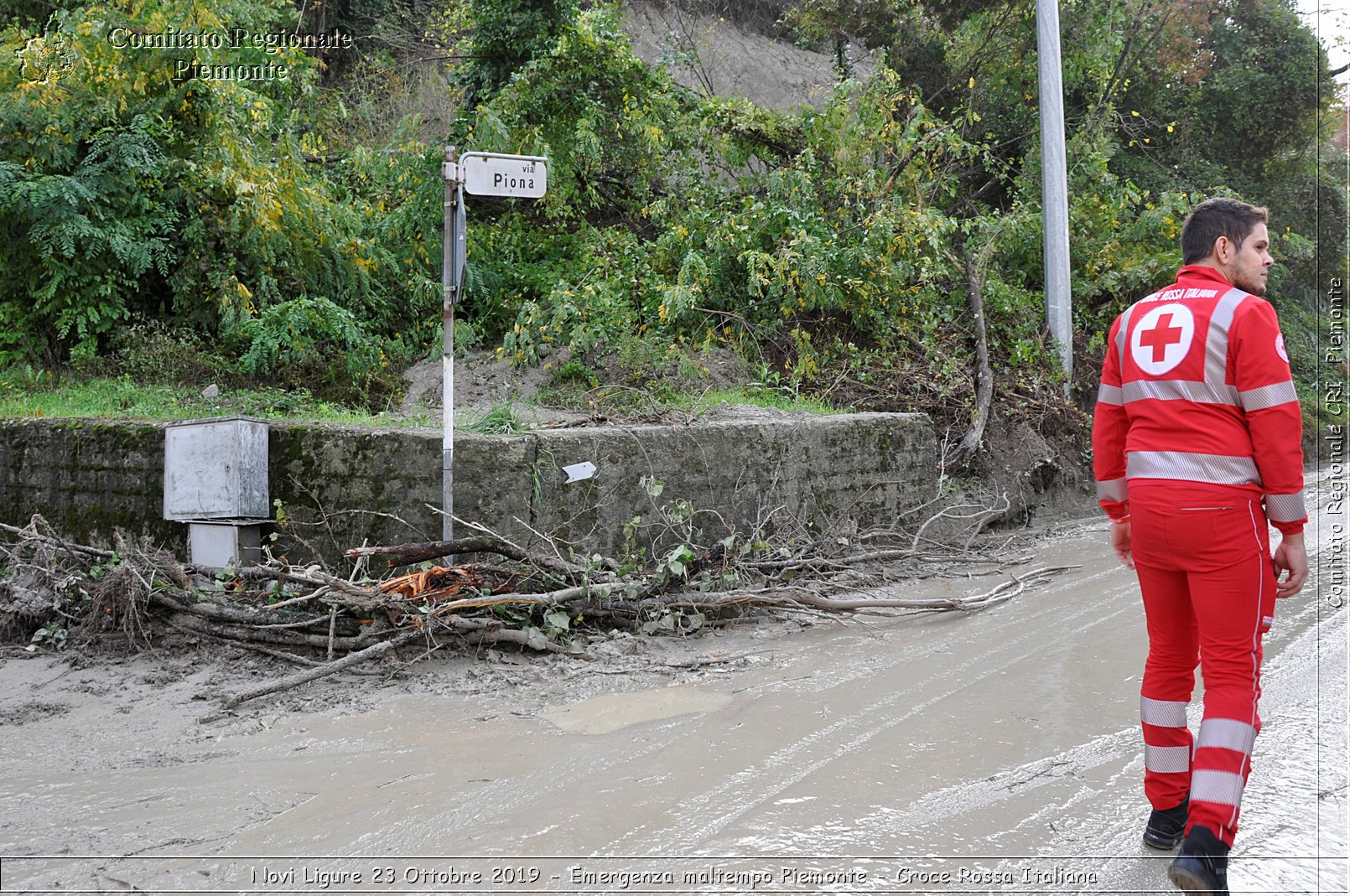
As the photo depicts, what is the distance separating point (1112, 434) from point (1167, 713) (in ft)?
2.97

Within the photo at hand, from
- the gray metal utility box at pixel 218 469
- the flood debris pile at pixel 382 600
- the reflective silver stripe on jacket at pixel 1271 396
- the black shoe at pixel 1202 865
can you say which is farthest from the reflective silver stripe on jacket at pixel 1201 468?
the gray metal utility box at pixel 218 469

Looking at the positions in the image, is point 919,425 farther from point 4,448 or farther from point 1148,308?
point 4,448

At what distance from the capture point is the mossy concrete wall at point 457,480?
584 cm

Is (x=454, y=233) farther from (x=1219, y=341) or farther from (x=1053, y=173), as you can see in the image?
(x=1053, y=173)

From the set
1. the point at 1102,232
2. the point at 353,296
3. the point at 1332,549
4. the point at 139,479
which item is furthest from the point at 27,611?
the point at 1102,232

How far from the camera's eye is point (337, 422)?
20.6 feet

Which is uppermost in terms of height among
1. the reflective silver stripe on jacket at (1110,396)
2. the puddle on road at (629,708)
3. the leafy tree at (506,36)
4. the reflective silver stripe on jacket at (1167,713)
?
the leafy tree at (506,36)

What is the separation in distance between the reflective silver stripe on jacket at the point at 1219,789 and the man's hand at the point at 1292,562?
0.57 metres

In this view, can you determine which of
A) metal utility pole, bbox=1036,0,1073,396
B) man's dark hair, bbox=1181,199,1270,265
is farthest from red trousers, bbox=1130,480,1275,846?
metal utility pole, bbox=1036,0,1073,396

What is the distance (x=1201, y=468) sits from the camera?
9.87 feet

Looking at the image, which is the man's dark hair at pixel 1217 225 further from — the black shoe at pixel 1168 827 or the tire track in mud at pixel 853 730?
the tire track in mud at pixel 853 730

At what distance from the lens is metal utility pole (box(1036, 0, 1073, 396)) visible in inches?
462

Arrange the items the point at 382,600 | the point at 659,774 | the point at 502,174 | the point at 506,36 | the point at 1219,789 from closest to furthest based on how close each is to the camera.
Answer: the point at 1219,789
the point at 659,774
the point at 382,600
the point at 502,174
the point at 506,36

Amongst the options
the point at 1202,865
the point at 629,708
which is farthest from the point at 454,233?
the point at 1202,865
